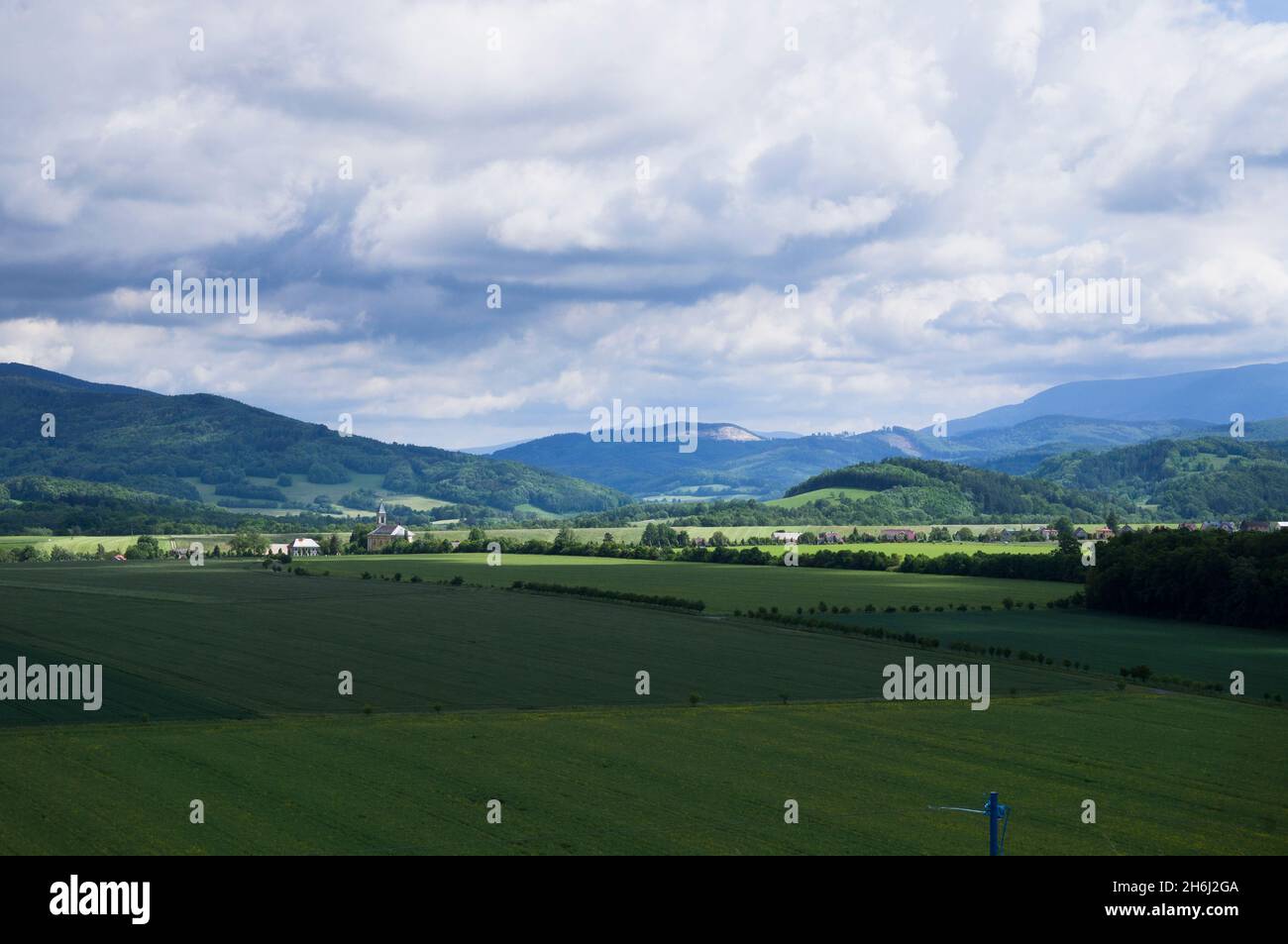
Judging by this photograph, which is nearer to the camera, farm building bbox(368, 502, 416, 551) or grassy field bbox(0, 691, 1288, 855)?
grassy field bbox(0, 691, 1288, 855)

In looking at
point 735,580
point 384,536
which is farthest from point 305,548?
point 735,580

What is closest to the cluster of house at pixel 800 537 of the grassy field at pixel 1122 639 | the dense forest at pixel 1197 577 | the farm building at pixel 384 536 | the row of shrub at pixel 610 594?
the farm building at pixel 384 536

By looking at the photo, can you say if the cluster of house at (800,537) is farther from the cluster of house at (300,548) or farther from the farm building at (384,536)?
the cluster of house at (300,548)

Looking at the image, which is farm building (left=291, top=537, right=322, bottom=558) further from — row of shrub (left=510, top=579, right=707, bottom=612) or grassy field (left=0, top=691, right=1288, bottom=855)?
grassy field (left=0, top=691, right=1288, bottom=855)

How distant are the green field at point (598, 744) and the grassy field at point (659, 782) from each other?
0.13 m

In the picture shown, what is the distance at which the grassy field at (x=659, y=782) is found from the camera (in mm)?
26188

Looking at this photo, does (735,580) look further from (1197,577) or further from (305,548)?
(305,548)

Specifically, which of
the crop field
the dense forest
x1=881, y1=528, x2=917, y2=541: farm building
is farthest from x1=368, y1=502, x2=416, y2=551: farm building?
the dense forest

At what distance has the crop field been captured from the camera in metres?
90.5

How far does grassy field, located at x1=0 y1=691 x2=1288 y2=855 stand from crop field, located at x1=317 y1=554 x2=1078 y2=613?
138 feet

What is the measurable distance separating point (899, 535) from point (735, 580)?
6891cm
